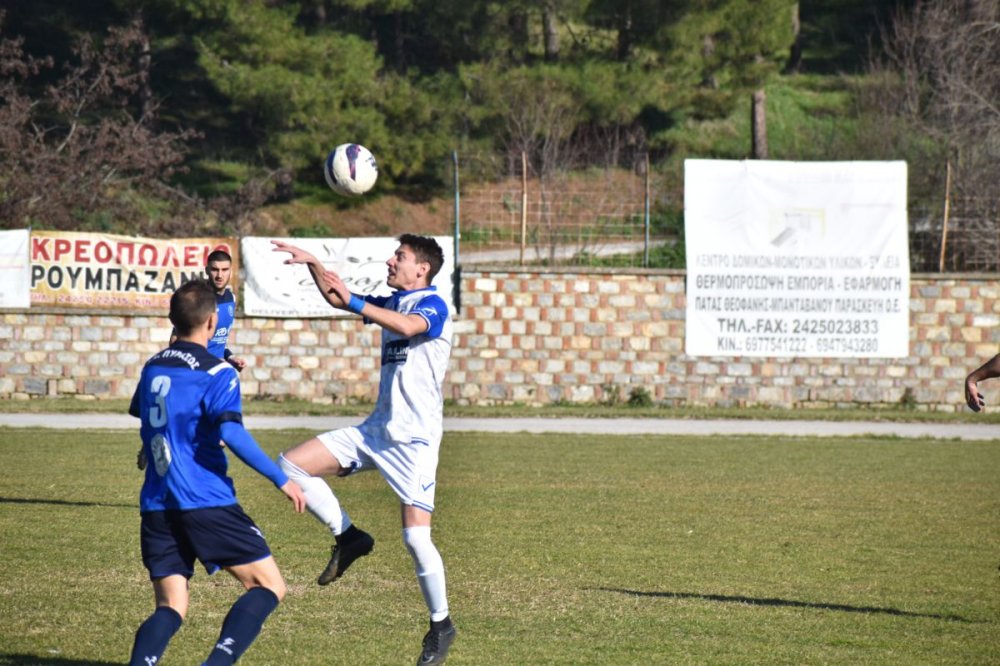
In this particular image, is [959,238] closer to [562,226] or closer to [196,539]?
[562,226]

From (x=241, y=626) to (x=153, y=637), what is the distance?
369mm

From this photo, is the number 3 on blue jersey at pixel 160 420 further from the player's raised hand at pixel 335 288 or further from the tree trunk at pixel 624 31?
the tree trunk at pixel 624 31

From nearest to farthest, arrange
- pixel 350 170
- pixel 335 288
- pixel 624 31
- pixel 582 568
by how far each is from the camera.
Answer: pixel 335 288 → pixel 582 568 → pixel 350 170 → pixel 624 31

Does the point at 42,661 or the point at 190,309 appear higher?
the point at 190,309

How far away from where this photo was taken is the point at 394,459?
24.3ft

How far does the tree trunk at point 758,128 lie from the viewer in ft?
136

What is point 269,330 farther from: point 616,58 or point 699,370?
point 616,58

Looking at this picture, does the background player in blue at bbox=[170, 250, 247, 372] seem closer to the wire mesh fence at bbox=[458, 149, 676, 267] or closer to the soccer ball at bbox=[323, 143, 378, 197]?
the soccer ball at bbox=[323, 143, 378, 197]

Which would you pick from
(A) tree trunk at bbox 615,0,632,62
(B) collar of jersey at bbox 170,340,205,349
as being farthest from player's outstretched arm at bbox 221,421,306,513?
(A) tree trunk at bbox 615,0,632,62

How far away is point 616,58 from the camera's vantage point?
125 feet

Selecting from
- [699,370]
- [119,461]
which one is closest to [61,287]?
[119,461]

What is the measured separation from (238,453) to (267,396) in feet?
60.7

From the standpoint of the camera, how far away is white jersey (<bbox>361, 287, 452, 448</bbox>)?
736cm

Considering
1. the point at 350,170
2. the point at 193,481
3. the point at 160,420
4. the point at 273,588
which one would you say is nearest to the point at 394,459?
the point at 273,588
